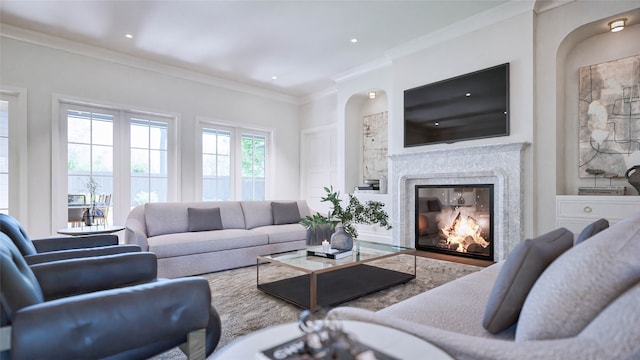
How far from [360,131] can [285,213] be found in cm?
229

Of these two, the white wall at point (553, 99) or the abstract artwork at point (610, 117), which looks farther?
the white wall at point (553, 99)

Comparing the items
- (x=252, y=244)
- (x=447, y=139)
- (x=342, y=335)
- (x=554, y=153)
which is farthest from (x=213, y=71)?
(x=342, y=335)

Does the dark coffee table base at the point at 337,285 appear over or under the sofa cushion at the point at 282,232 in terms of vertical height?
under

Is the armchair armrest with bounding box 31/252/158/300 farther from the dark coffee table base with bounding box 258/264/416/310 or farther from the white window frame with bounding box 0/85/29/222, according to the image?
the white window frame with bounding box 0/85/29/222

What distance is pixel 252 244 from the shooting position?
382cm

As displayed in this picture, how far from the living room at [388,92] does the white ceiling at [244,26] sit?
0.25 m

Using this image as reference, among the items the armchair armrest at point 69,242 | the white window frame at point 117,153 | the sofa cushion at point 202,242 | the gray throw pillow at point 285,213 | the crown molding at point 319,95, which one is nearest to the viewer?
the armchair armrest at point 69,242

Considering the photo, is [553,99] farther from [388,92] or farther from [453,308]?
[453,308]

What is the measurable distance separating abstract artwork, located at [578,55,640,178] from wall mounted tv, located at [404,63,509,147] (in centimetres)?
75

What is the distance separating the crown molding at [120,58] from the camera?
3.90m

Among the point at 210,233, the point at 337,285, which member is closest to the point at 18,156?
the point at 210,233

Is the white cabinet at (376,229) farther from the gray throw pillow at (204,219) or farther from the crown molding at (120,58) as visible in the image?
the crown molding at (120,58)

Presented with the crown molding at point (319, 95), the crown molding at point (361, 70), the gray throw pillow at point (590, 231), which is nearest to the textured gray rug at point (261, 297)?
the gray throw pillow at point (590, 231)

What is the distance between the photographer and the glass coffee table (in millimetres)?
2441
